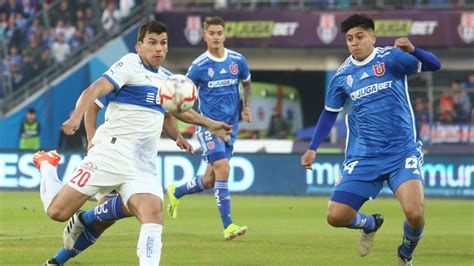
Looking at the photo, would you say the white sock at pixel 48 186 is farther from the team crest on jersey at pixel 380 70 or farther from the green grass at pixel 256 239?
the team crest on jersey at pixel 380 70

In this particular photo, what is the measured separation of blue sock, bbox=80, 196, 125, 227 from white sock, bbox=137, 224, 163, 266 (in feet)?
3.10

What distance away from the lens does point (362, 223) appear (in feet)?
42.6

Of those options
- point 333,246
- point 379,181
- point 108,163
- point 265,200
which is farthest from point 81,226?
point 265,200

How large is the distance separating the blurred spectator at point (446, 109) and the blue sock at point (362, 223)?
19268 millimetres

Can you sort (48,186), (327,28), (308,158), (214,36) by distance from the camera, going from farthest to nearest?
(327,28) < (214,36) < (308,158) < (48,186)

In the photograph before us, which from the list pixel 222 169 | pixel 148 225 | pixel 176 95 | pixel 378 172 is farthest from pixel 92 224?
pixel 222 169

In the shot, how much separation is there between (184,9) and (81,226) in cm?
2570

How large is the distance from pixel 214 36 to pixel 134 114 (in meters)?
5.59

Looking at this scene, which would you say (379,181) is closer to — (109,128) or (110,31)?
(109,128)

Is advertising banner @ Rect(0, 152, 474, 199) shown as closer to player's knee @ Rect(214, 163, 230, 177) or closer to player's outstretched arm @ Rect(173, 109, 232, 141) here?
player's knee @ Rect(214, 163, 230, 177)

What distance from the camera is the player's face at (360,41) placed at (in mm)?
12148

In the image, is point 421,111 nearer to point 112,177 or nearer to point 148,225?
point 112,177

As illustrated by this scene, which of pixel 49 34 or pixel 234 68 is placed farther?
pixel 49 34

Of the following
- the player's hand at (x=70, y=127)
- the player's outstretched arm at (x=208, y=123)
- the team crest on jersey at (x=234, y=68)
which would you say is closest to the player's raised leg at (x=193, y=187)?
the team crest on jersey at (x=234, y=68)
